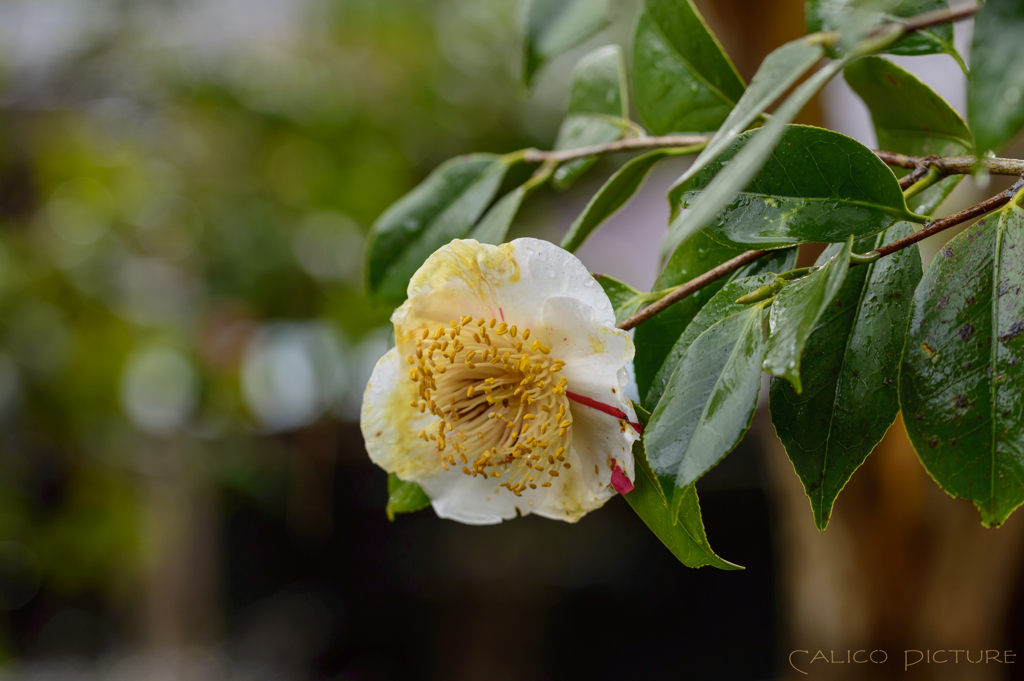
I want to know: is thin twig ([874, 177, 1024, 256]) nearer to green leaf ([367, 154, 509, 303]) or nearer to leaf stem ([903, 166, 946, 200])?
leaf stem ([903, 166, 946, 200])

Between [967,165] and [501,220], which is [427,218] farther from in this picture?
[967,165]

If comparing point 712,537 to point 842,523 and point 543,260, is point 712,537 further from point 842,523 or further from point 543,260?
point 543,260

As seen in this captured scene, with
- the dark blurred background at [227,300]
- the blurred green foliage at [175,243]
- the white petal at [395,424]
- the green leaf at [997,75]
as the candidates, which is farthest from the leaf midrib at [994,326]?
the blurred green foliage at [175,243]

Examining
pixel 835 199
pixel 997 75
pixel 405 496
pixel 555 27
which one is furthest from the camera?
pixel 555 27

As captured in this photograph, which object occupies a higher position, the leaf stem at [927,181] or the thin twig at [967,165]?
the thin twig at [967,165]

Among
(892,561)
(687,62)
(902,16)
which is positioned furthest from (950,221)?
(892,561)

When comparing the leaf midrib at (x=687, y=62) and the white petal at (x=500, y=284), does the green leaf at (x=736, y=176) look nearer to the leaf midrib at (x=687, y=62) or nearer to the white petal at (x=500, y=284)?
the white petal at (x=500, y=284)
